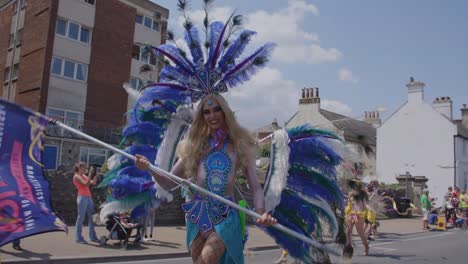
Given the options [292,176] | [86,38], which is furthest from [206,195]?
[86,38]

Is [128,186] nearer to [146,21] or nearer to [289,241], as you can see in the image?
[289,241]

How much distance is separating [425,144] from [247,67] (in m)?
32.8

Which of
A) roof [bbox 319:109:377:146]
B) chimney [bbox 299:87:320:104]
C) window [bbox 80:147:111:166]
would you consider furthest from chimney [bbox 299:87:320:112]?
roof [bbox 319:109:377:146]

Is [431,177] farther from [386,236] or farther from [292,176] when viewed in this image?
[292,176]

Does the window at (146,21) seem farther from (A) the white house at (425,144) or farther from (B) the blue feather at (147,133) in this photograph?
(B) the blue feather at (147,133)

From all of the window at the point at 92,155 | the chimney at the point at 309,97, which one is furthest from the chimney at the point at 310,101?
the window at the point at 92,155

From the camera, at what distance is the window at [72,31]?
27.2 meters

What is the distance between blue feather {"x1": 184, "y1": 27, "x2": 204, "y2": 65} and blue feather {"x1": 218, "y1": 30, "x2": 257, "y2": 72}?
0.69 ft

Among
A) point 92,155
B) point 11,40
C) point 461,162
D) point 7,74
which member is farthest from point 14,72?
point 461,162

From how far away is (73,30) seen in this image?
91.7ft

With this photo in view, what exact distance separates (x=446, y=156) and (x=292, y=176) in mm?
31795

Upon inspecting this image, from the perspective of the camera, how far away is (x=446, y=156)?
3278 centimetres

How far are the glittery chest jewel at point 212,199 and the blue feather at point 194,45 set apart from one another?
956 millimetres

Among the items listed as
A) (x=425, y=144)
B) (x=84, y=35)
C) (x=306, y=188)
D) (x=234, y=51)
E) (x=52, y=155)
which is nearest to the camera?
(x=234, y=51)
